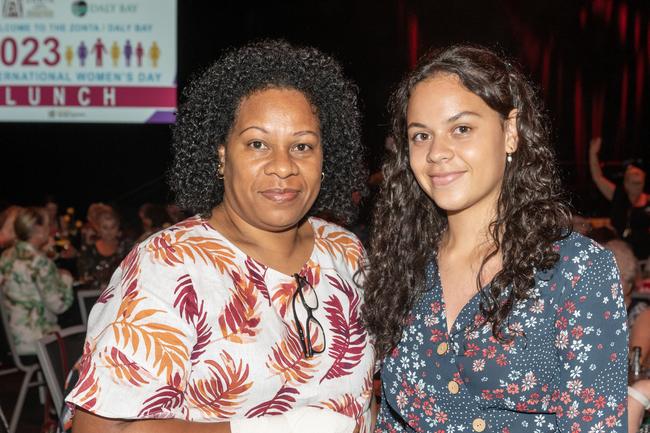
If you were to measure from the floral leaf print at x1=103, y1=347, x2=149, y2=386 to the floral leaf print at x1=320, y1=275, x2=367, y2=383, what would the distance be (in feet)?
1.52

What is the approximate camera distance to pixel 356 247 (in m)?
2.27

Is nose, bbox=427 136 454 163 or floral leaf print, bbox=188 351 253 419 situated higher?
nose, bbox=427 136 454 163

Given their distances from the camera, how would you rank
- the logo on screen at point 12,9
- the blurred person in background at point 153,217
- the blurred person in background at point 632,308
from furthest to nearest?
the logo on screen at point 12,9, the blurred person in background at point 153,217, the blurred person in background at point 632,308

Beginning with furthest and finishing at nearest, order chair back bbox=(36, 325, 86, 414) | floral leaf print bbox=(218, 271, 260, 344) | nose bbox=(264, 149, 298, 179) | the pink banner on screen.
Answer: the pink banner on screen < chair back bbox=(36, 325, 86, 414) < nose bbox=(264, 149, 298, 179) < floral leaf print bbox=(218, 271, 260, 344)

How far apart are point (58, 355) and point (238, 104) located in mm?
1632

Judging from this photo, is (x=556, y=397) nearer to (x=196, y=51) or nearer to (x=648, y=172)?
(x=196, y=51)

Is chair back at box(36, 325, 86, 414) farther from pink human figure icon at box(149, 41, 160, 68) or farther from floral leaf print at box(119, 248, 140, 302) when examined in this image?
pink human figure icon at box(149, 41, 160, 68)

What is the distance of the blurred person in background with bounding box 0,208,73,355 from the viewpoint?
5.46 meters

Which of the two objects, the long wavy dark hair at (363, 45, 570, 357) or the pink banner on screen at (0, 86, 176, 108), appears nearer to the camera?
the long wavy dark hair at (363, 45, 570, 357)

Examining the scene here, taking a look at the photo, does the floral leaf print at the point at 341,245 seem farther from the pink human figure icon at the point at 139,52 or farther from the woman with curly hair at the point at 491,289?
the pink human figure icon at the point at 139,52

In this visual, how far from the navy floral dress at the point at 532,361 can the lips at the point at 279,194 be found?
390 millimetres

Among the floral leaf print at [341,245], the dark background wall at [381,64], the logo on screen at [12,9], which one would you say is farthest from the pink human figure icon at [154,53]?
the floral leaf print at [341,245]

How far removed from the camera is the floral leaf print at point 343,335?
1995mm

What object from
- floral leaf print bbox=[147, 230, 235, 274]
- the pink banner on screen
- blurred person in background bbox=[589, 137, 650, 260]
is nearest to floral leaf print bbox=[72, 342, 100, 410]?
floral leaf print bbox=[147, 230, 235, 274]
